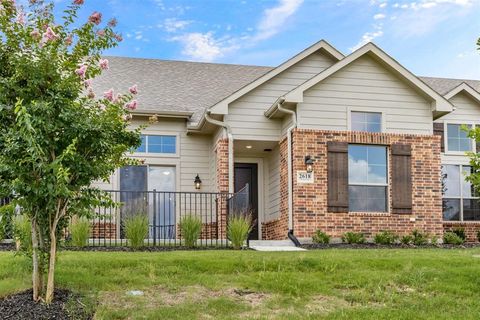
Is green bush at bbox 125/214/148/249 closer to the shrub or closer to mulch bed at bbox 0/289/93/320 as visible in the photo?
mulch bed at bbox 0/289/93/320

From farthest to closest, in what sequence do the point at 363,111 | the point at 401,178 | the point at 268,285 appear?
the point at 363,111
the point at 401,178
the point at 268,285

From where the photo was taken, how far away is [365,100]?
548 inches

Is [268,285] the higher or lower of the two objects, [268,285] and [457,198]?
the lower

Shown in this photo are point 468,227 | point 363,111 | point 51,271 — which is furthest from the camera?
point 468,227

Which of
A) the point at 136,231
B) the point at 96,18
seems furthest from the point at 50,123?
the point at 136,231

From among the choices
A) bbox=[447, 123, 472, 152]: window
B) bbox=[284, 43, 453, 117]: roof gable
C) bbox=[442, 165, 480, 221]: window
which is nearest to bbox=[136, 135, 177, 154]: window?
bbox=[284, 43, 453, 117]: roof gable

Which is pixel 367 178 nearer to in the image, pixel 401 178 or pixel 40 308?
pixel 401 178

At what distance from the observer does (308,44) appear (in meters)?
15.1

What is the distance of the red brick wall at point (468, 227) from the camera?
15.6 meters

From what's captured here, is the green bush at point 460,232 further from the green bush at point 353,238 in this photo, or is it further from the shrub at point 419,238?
the green bush at point 353,238

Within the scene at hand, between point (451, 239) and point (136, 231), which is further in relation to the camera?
point (451, 239)

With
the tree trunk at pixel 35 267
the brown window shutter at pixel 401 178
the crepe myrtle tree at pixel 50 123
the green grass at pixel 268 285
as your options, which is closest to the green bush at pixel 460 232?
the brown window shutter at pixel 401 178

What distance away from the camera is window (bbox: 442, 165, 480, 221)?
15977 mm

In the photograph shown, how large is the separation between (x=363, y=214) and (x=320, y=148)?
178cm
